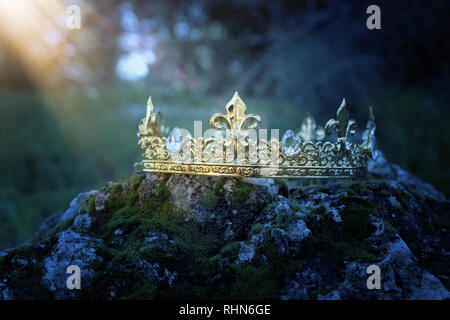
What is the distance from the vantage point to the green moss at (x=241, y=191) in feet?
7.08

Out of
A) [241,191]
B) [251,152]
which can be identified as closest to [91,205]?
[241,191]

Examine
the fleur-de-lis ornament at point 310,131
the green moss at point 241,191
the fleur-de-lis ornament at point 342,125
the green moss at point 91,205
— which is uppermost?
the fleur-de-lis ornament at point 310,131

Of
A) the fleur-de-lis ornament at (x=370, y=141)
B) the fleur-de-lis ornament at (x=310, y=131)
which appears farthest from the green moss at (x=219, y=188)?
the fleur-de-lis ornament at (x=310, y=131)

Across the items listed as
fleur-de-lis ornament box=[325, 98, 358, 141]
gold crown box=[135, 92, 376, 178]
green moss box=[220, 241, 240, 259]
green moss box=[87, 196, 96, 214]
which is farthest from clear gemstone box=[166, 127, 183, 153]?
fleur-de-lis ornament box=[325, 98, 358, 141]

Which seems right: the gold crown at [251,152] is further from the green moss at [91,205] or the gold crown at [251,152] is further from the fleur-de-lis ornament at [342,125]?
the green moss at [91,205]

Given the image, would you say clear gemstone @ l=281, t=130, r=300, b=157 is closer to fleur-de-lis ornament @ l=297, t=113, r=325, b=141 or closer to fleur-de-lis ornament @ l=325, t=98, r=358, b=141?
fleur-de-lis ornament @ l=325, t=98, r=358, b=141

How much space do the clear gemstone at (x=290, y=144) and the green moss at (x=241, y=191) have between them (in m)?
0.38

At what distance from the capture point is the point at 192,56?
6.67m

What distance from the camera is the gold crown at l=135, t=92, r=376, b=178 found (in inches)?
90.1

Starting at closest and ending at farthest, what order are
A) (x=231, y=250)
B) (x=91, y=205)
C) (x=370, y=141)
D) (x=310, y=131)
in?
1. (x=231, y=250)
2. (x=91, y=205)
3. (x=370, y=141)
4. (x=310, y=131)

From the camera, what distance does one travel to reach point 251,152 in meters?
2.30

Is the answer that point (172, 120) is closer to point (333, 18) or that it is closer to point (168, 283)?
point (333, 18)

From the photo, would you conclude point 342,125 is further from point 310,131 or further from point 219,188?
point 310,131

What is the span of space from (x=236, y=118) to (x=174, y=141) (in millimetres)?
517
